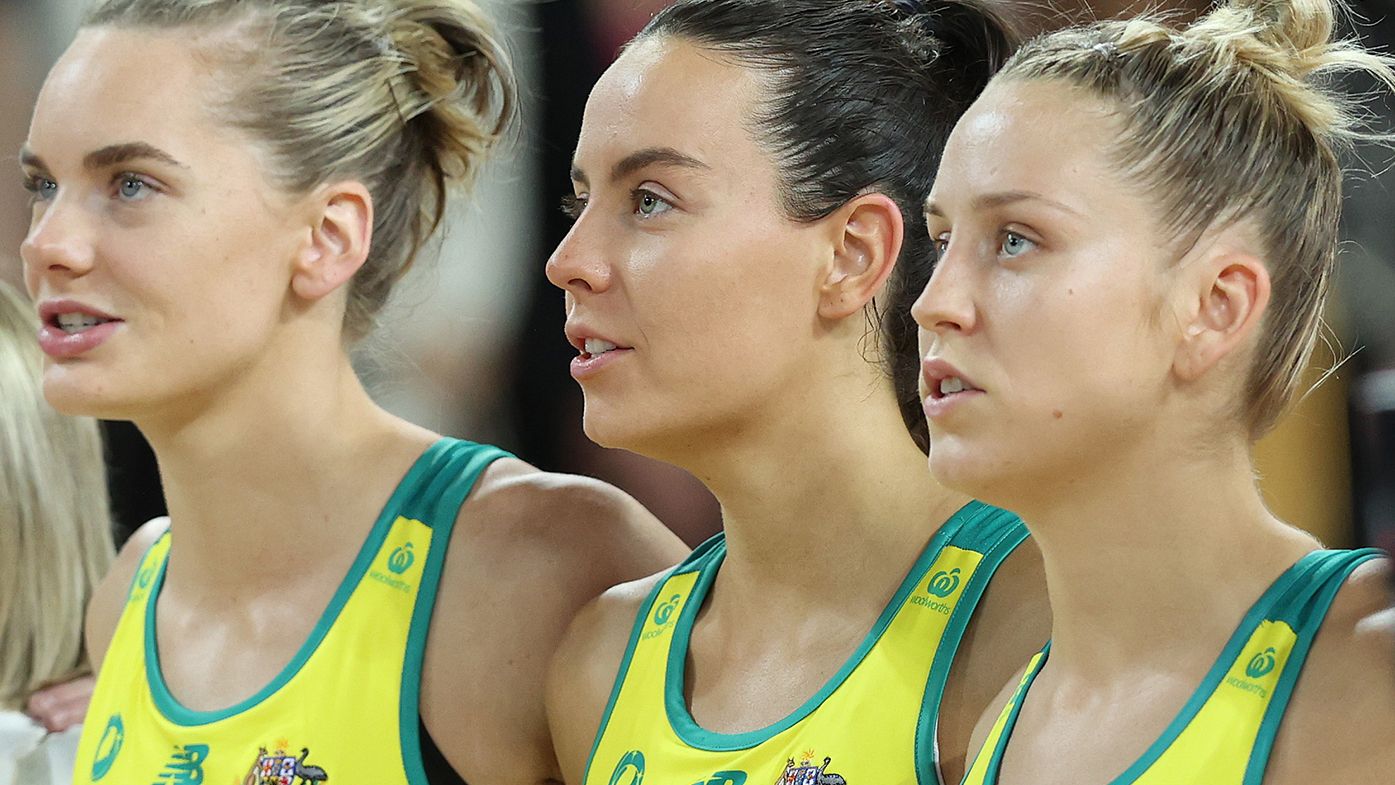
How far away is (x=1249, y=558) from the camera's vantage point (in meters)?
1.74

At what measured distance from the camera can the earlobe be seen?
1712 mm

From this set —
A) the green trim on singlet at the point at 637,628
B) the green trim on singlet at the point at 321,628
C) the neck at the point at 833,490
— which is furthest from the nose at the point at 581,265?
the green trim on singlet at the point at 321,628

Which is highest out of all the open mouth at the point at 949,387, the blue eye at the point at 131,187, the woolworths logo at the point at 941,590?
the open mouth at the point at 949,387

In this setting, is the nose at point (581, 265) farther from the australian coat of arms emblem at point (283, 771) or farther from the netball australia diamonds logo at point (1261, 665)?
the netball australia diamonds logo at point (1261, 665)

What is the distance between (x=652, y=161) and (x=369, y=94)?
2.30 feet

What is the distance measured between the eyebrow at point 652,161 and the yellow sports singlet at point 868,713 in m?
0.52

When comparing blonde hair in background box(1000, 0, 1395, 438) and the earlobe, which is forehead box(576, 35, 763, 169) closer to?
blonde hair in background box(1000, 0, 1395, 438)

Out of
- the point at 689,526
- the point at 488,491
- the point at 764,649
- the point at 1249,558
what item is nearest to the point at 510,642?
the point at 488,491


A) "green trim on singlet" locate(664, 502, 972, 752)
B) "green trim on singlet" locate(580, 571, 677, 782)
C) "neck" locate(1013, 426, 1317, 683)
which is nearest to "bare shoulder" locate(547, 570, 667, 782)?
"green trim on singlet" locate(580, 571, 677, 782)

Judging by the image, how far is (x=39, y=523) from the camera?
129 inches

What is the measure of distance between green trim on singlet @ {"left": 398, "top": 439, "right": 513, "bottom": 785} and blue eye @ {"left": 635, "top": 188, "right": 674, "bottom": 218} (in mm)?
583

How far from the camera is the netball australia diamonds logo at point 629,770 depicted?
2.17 meters

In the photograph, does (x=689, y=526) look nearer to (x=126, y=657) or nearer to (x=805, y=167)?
(x=126, y=657)

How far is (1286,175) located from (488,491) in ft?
4.06
